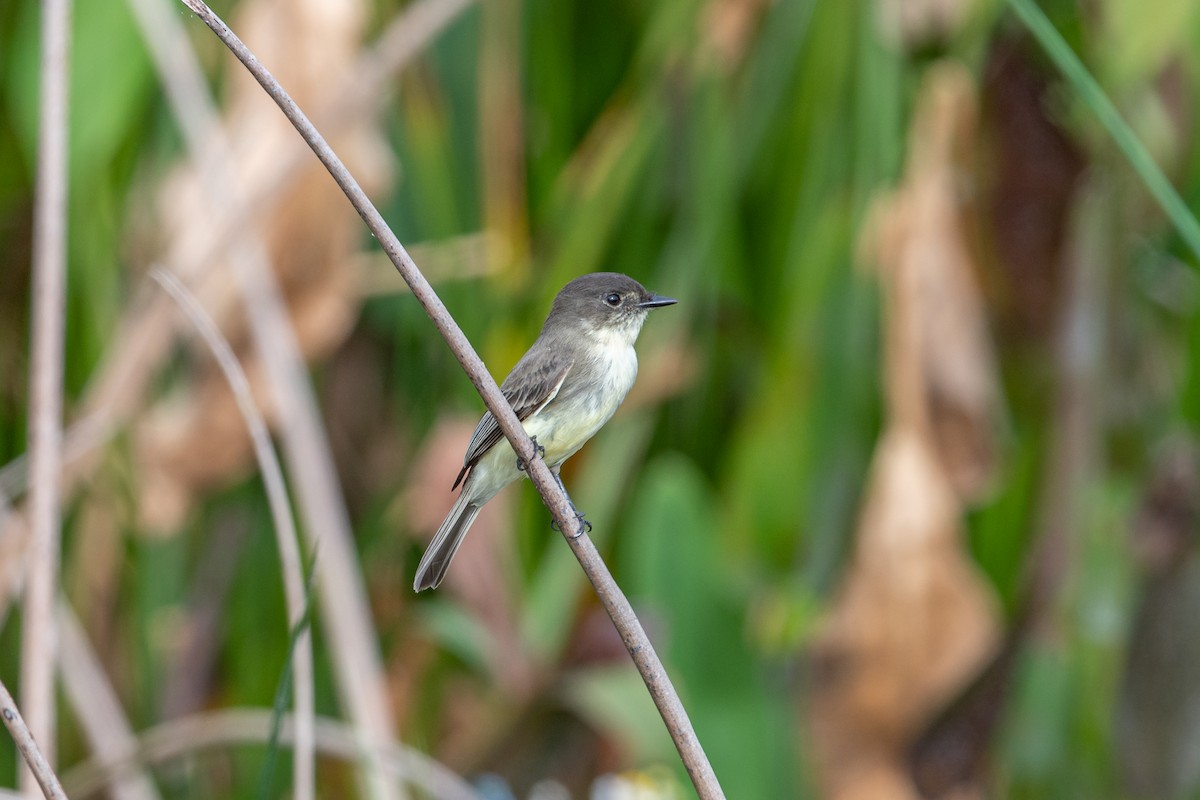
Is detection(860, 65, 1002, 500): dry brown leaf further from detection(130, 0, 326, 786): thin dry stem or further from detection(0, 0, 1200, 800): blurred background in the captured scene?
detection(130, 0, 326, 786): thin dry stem

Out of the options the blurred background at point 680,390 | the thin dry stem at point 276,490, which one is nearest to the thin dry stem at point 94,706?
the blurred background at point 680,390

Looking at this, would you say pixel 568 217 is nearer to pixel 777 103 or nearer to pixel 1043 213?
pixel 777 103

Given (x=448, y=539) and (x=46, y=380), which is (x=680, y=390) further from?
(x=46, y=380)

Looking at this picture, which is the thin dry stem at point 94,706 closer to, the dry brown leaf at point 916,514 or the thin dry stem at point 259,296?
the thin dry stem at point 259,296

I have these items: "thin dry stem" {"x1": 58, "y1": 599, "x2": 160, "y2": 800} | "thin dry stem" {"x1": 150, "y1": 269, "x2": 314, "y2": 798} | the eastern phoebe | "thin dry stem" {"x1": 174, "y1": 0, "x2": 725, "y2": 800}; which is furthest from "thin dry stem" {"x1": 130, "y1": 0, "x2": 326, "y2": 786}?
"thin dry stem" {"x1": 174, "y1": 0, "x2": 725, "y2": 800}

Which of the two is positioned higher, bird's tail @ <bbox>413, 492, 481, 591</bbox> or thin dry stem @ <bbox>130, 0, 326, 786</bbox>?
thin dry stem @ <bbox>130, 0, 326, 786</bbox>
